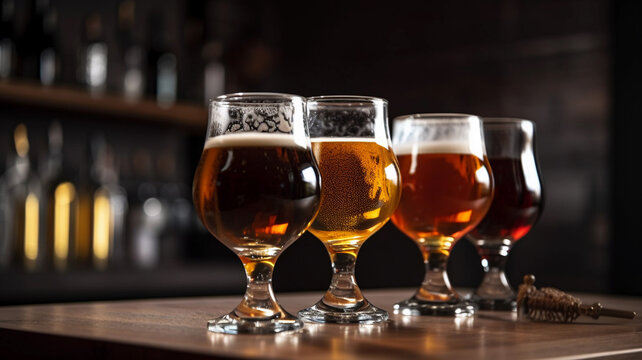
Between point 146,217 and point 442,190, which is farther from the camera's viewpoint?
point 146,217

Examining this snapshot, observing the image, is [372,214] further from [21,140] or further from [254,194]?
[21,140]

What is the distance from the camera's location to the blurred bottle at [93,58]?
108 inches

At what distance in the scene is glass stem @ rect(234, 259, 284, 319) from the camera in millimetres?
862

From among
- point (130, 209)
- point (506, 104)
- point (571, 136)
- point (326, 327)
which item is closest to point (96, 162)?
point (130, 209)

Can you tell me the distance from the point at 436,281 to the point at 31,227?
1790 millimetres

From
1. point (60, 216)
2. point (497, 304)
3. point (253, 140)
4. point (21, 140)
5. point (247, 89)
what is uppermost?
point (247, 89)

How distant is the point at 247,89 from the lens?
10.7 ft

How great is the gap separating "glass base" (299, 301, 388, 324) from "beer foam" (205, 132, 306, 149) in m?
0.21

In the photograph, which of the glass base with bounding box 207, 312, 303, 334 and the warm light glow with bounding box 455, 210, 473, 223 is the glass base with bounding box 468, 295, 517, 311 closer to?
the warm light glow with bounding box 455, 210, 473, 223

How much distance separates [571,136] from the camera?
2.55 meters

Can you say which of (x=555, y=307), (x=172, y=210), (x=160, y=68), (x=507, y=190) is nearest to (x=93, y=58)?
(x=160, y=68)

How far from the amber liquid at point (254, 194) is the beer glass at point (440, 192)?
0.26 metres

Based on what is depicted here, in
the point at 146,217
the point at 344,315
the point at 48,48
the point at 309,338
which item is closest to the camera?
the point at 309,338

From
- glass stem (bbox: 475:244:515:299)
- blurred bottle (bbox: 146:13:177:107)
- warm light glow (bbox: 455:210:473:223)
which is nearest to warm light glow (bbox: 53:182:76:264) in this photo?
blurred bottle (bbox: 146:13:177:107)
